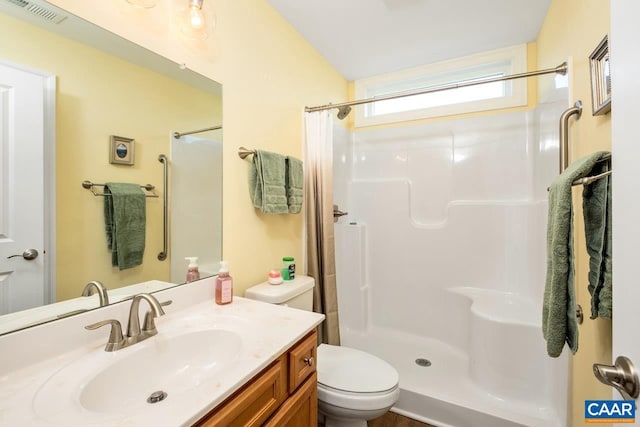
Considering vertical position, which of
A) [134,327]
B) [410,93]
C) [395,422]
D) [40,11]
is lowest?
[395,422]

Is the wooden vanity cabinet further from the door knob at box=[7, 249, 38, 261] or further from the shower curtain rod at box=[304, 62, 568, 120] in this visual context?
the shower curtain rod at box=[304, 62, 568, 120]

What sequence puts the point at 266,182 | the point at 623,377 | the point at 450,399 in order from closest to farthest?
the point at 623,377 < the point at 266,182 < the point at 450,399

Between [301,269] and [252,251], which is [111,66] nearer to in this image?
[252,251]

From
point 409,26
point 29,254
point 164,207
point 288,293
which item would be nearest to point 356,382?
point 288,293

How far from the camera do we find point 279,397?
88cm

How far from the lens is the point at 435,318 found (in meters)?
2.31

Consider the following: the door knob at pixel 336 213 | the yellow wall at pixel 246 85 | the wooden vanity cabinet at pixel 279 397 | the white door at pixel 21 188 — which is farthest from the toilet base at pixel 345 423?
the door knob at pixel 336 213

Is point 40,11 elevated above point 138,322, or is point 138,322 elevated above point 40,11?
point 40,11

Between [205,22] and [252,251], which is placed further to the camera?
[252,251]

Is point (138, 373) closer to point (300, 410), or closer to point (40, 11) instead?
point (300, 410)

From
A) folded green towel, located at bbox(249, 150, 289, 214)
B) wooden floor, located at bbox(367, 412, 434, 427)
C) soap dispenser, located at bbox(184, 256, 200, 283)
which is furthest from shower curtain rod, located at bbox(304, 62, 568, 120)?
wooden floor, located at bbox(367, 412, 434, 427)

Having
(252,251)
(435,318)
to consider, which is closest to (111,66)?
(252,251)

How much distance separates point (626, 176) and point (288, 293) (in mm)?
1307

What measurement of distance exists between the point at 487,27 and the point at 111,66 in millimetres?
2110
